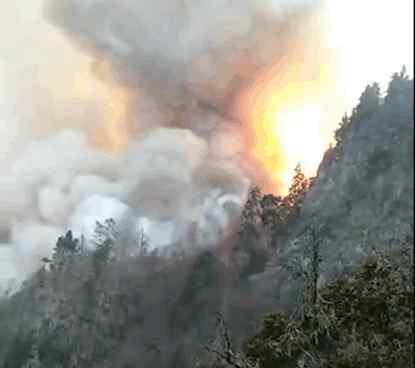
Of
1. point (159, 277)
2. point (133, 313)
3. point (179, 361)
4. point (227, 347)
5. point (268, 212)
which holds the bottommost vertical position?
point (227, 347)

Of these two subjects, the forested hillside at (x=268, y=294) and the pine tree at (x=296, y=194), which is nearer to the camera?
the forested hillside at (x=268, y=294)

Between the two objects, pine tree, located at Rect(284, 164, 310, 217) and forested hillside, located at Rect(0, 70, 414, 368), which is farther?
pine tree, located at Rect(284, 164, 310, 217)

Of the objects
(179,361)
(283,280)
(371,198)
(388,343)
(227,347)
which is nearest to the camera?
(227,347)

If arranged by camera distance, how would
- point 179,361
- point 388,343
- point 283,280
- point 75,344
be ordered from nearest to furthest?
1. point 388,343
2. point 179,361
3. point 75,344
4. point 283,280

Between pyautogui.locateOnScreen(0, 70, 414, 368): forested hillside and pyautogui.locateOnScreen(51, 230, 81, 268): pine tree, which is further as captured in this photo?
pyautogui.locateOnScreen(51, 230, 81, 268): pine tree

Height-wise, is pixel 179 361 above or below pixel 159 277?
below

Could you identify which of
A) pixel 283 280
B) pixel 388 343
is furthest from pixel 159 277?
pixel 388 343

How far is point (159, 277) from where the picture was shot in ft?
220

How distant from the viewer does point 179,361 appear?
45406 millimetres

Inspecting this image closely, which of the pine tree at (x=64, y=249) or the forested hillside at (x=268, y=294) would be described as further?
the pine tree at (x=64, y=249)

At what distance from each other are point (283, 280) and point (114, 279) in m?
21.1

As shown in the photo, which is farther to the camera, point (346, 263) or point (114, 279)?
point (114, 279)

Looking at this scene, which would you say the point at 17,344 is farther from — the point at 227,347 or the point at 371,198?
the point at 371,198

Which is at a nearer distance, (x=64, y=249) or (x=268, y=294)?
(x=268, y=294)
